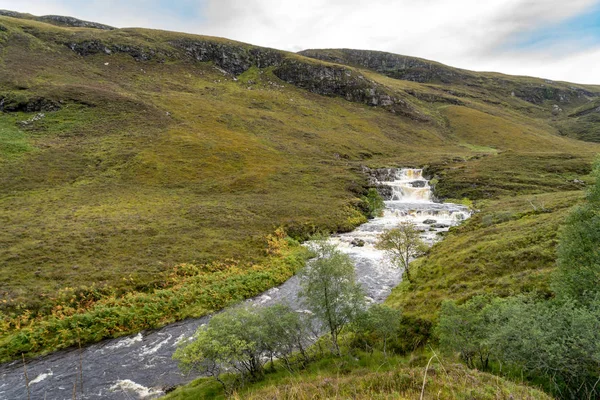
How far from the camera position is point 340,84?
6909 inches

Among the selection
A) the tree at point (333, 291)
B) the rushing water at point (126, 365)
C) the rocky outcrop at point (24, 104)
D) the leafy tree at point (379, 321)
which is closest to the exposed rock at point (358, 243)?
the rushing water at point (126, 365)

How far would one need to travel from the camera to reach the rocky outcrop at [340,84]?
17100cm

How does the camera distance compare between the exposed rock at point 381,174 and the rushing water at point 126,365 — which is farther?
the exposed rock at point 381,174

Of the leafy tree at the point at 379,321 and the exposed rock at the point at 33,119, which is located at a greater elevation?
the exposed rock at the point at 33,119

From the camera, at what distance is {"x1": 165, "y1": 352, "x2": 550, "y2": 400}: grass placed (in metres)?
10.5

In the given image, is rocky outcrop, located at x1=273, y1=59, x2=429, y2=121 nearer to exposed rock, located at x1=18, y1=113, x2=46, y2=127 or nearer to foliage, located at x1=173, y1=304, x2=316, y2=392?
exposed rock, located at x1=18, y1=113, x2=46, y2=127

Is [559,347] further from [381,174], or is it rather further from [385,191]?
[381,174]

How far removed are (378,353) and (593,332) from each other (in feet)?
39.3

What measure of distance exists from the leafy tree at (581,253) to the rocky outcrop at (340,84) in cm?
16091

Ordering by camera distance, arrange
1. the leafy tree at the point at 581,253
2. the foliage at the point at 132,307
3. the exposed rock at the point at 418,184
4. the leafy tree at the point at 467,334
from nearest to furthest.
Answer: the leafy tree at the point at 581,253
the leafy tree at the point at 467,334
the foliage at the point at 132,307
the exposed rock at the point at 418,184

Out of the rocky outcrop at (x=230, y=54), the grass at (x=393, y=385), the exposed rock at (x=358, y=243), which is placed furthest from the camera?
the rocky outcrop at (x=230, y=54)

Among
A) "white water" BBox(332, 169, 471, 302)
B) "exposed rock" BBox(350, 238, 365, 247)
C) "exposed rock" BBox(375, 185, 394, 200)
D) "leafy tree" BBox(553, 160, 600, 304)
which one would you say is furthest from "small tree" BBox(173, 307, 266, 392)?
"exposed rock" BBox(375, 185, 394, 200)

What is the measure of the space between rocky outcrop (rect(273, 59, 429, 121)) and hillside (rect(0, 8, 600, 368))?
0.79m

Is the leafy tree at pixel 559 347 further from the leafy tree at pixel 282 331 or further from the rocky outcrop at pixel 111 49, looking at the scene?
the rocky outcrop at pixel 111 49
